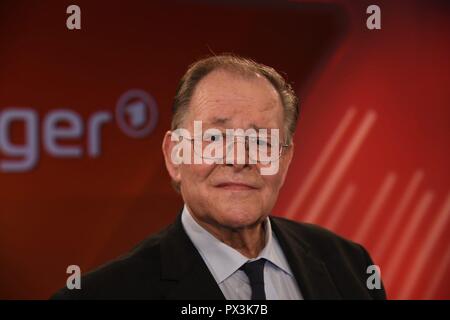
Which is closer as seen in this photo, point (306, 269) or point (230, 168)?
point (230, 168)

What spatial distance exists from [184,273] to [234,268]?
155 mm

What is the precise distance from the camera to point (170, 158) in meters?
1.77

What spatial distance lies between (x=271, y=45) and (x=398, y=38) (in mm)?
495

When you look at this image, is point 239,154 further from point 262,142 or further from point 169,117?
point 169,117

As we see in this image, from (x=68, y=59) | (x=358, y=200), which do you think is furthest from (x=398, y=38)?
(x=68, y=59)

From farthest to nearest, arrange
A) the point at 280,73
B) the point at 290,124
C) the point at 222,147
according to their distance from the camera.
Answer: the point at 280,73 → the point at 290,124 → the point at 222,147

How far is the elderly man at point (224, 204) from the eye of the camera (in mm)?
1627

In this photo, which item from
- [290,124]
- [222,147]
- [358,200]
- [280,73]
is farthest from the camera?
[358,200]

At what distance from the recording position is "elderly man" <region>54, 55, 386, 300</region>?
1.63 metres

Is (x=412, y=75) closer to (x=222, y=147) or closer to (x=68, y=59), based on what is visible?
(x=222, y=147)

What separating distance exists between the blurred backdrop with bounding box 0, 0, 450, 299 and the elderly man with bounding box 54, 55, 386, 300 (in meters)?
0.21

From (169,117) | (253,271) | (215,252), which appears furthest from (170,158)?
(253,271)

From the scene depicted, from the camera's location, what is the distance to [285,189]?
80.7 inches

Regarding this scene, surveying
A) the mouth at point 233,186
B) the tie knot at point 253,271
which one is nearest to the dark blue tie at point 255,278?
the tie knot at point 253,271
